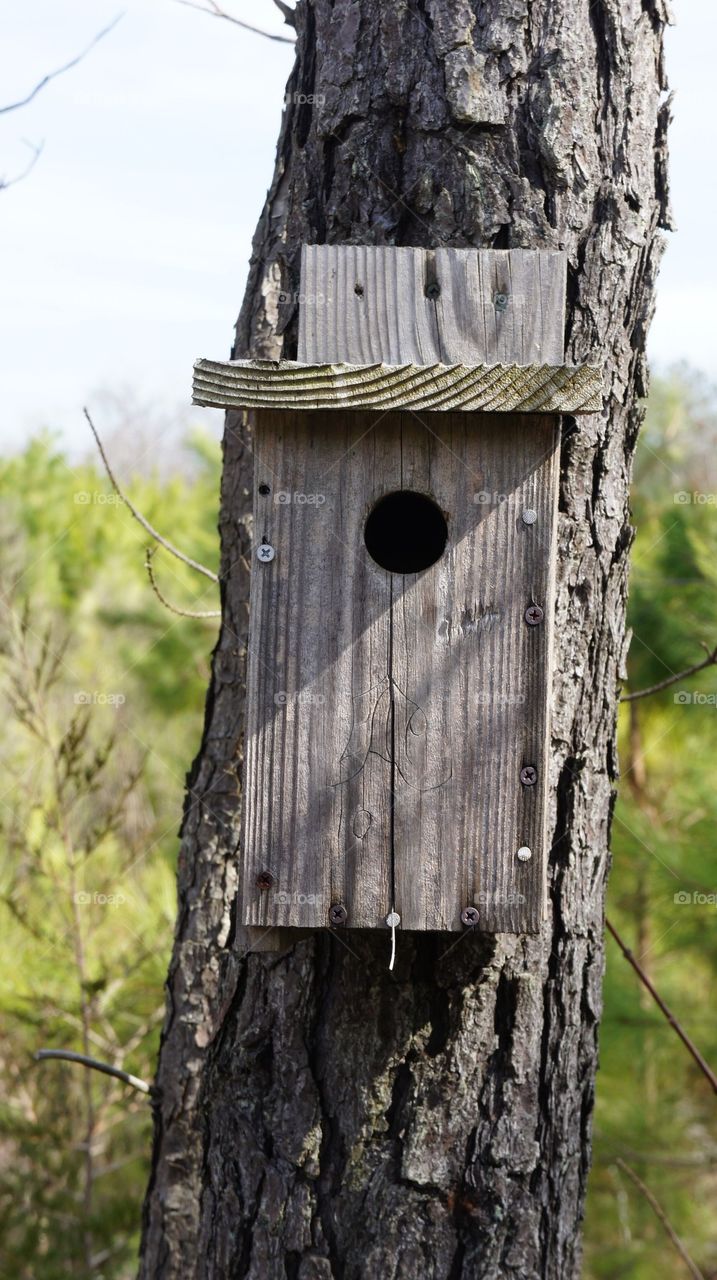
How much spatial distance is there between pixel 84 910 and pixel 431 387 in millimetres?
3994

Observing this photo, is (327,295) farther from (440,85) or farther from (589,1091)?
(589,1091)

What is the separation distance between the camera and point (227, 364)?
1678 mm

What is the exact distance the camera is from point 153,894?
545 centimetres

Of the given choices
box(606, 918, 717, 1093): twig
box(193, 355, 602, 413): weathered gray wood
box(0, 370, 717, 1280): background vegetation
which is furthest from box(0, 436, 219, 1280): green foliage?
box(193, 355, 602, 413): weathered gray wood

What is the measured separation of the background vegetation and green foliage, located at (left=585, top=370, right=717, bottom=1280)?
2 centimetres

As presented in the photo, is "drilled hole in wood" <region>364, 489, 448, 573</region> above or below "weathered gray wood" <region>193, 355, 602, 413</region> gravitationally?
below

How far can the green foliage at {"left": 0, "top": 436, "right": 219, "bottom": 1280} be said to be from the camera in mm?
4180

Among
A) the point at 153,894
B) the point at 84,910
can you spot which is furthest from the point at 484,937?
the point at 153,894

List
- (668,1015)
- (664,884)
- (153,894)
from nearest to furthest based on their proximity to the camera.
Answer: (668,1015)
(664,884)
(153,894)

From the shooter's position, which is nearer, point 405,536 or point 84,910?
point 405,536

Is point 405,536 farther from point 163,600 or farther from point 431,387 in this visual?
point 163,600

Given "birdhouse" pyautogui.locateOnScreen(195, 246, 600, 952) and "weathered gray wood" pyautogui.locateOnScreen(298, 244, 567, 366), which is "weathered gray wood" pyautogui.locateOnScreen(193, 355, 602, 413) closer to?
"birdhouse" pyautogui.locateOnScreen(195, 246, 600, 952)

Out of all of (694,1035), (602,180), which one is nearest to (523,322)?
(602,180)

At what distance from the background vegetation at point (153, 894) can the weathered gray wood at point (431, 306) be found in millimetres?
2009
